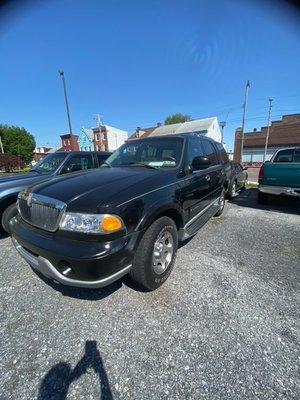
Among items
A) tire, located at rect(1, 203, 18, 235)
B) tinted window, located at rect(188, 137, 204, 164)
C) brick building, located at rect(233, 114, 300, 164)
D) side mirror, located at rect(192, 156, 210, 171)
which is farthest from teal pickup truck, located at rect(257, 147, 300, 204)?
brick building, located at rect(233, 114, 300, 164)

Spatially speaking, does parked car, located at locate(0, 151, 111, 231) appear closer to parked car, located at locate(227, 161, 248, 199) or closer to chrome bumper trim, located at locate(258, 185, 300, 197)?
parked car, located at locate(227, 161, 248, 199)

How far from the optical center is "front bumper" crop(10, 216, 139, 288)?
2027 mm

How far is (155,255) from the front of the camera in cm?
271

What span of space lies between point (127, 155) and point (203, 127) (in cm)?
4200

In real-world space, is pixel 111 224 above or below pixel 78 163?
below

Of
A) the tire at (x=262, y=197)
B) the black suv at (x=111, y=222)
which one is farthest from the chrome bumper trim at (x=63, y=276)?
the tire at (x=262, y=197)

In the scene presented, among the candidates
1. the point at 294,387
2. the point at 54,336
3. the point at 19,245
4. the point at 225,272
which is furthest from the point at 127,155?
the point at 294,387

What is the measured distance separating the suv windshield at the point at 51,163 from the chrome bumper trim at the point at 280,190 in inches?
219

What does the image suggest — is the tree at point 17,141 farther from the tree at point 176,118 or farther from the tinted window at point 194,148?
the tinted window at point 194,148

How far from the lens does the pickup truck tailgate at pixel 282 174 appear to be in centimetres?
573

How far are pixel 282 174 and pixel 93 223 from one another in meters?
5.67

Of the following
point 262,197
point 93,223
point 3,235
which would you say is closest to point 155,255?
point 93,223

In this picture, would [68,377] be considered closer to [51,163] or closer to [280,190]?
[51,163]

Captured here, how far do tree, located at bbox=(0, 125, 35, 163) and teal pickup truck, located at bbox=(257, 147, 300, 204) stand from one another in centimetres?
5771
